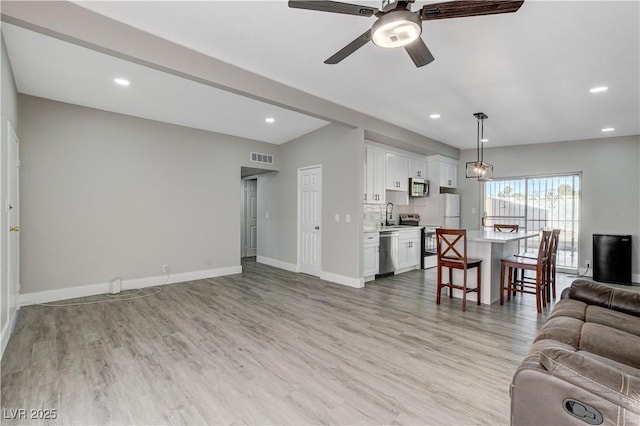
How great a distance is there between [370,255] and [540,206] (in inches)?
173

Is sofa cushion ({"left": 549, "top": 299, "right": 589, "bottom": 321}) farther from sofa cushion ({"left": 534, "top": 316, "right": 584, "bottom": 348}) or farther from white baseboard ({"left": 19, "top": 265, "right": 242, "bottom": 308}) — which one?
A: white baseboard ({"left": 19, "top": 265, "right": 242, "bottom": 308})

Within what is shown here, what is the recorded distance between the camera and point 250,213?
8117 millimetres

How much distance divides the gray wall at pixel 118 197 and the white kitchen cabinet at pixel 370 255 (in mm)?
2589

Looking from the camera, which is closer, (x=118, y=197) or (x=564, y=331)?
(x=564, y=331)

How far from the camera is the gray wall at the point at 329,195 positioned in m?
5.03

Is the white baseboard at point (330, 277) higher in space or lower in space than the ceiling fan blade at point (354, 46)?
lower

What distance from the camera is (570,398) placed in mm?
1241

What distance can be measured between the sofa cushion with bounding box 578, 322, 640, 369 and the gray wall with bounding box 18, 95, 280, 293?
537 cm

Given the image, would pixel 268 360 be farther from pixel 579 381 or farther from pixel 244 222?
pixel 244 222

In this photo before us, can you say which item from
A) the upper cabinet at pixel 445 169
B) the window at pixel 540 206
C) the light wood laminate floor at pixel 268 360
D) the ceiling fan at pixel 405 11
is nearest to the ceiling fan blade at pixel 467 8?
the ceiling fan at pixel 405 11

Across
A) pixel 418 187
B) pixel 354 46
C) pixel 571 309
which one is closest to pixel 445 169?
pixel 418 187

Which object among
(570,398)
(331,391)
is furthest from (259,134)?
(570,398)

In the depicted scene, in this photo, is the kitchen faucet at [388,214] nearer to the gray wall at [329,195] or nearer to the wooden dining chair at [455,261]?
the gray wall at [329,195]

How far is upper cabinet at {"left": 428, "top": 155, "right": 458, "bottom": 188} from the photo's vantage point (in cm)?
716
